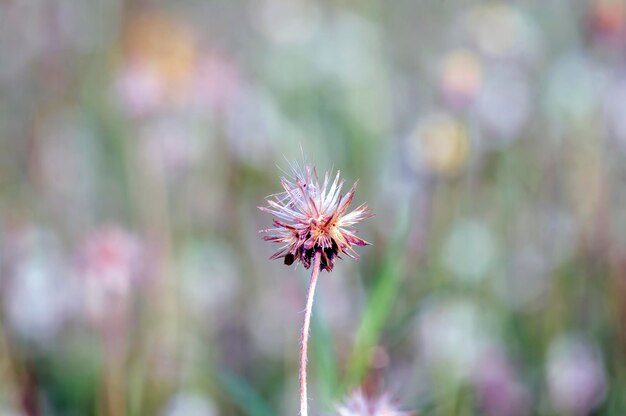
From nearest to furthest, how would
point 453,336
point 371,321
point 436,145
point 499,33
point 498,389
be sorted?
point 371,321
point 498,389
point 453,336
point 436,145
point 499,33

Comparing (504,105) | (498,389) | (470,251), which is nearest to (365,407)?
(498,389)

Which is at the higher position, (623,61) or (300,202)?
(623,61)

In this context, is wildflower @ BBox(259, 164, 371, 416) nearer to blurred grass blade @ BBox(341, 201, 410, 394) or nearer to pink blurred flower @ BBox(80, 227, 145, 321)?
blurred grass blade @ BBox(341, 201, 410, 394)

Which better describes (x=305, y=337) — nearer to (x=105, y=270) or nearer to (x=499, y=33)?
(x=105, y=270)

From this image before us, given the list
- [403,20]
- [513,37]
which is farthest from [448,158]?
[403,20]

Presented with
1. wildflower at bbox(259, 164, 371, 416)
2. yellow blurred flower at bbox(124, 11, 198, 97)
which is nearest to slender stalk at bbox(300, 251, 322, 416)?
wildflower at bbox(259, 164, 371, 416)

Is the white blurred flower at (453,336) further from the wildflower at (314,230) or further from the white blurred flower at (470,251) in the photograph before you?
the wildflower at (314,230)

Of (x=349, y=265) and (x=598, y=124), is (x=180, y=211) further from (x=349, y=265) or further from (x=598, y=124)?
(x=598, y=124)
